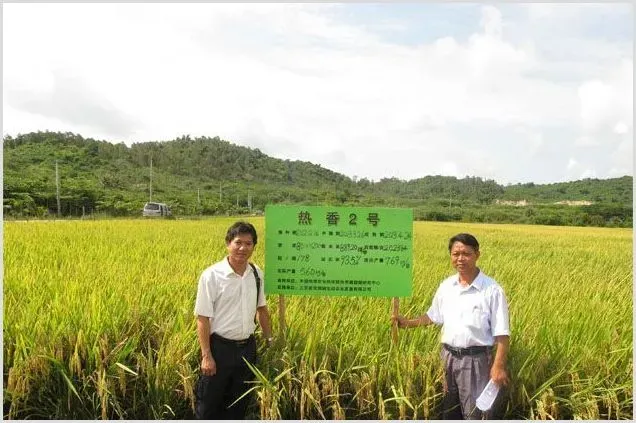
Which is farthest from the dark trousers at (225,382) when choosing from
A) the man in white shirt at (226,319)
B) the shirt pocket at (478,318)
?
the shirt pocket at (478,318)

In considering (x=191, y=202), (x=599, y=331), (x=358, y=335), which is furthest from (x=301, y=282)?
(x=191, y=202)

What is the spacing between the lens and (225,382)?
277 centimetres

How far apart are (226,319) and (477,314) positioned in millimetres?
1305

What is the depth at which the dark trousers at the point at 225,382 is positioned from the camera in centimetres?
272

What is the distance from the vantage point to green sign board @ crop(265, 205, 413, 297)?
3133 millimetres

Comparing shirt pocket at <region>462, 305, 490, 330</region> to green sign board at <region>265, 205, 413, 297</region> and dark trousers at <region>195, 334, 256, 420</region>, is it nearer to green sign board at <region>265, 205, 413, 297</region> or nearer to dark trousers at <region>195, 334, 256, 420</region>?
green sign board at <region>265, 205, 413, 297</region>

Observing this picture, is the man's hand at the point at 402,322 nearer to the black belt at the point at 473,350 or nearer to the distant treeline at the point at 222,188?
the black belt at the point at 473,350

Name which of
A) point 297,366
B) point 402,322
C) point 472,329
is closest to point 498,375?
point 472,329

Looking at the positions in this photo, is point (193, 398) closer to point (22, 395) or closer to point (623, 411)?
point (22, 395)

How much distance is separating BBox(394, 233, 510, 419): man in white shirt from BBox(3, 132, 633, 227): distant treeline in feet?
87.6

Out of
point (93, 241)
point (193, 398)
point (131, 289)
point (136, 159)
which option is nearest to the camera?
point (193, 398)

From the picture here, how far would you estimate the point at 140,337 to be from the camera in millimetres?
3225

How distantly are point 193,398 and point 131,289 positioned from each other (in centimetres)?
127

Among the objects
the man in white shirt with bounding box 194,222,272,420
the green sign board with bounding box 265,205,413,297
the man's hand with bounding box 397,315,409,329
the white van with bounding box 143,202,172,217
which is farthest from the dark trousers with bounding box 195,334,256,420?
the white van with bounding box 143,202,172,217
